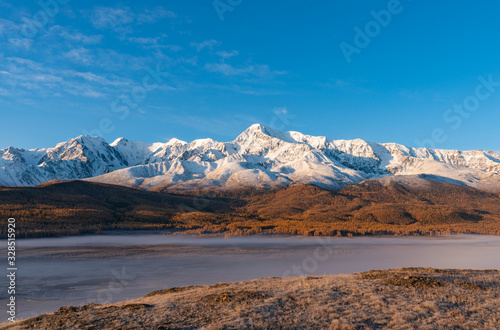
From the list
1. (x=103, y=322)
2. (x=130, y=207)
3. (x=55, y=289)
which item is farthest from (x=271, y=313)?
(x=130, y=207)

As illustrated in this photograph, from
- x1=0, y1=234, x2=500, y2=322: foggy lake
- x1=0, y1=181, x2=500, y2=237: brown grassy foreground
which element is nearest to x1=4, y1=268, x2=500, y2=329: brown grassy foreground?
x1=0, y1=234, x2=500, y2=322: foggy lake

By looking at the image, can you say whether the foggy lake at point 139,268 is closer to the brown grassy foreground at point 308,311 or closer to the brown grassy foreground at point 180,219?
the brown grassy foreground at point 308,311

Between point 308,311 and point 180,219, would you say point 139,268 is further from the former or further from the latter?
point 180,219

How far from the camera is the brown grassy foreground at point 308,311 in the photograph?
1664cm

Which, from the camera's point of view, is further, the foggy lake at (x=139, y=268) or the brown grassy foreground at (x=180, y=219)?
the brown grassy foreground at (x=180, y=219)

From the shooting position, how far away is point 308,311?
1839cm

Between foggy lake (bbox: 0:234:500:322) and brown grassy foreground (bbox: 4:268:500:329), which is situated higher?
brown grassy foreground (bbox: 4:268:500:329)

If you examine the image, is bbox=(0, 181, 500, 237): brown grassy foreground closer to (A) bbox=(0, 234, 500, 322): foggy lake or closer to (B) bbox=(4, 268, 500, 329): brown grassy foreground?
(A) bbox=(0, 234, 500, 322): foggy lake

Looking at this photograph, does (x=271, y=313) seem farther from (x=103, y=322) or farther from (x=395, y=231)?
(x=395, y=231)

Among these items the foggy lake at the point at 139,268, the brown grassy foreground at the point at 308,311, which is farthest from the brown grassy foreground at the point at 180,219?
the brown grassy foreground at the point at 308,311

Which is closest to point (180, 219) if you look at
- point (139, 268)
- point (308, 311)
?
point (139, 268)

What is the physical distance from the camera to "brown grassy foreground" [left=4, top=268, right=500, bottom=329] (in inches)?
655

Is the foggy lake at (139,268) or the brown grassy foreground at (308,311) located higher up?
the brown grassy foreground at (308,311)

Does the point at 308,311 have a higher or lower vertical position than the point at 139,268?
higher
